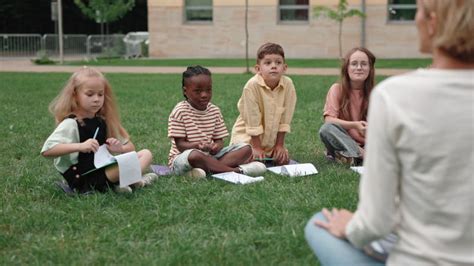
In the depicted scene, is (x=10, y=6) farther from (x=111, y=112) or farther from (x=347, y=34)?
(x=111, y=112)

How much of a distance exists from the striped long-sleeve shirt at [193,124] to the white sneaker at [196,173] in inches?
12.2

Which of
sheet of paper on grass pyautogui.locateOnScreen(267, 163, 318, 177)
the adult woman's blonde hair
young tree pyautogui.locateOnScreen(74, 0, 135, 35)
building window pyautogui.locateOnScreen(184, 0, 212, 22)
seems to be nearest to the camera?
the adult woman's blonde hair

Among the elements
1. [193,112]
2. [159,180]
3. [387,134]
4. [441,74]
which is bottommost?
[159,180]

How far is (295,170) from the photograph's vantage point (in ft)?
17.3

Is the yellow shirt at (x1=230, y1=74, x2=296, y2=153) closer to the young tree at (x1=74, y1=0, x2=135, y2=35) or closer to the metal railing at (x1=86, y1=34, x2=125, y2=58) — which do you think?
the metal railing at (x1=86, y1=34, x2=125, y2=58)

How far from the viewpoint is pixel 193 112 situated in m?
5.45

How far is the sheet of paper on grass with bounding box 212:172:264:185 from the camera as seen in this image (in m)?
4.94

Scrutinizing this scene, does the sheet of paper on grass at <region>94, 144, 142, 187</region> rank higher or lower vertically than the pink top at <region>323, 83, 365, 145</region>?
lower

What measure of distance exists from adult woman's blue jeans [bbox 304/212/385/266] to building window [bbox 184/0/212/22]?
25375 mm

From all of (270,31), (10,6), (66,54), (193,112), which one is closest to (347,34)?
(270,31)

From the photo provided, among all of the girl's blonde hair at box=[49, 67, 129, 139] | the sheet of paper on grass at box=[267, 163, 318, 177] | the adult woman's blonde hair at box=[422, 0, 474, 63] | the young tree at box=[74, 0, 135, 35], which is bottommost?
the sheet of paper on grass at box=[267, 163, 318, 177]

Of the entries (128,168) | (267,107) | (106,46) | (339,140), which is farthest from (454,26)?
(106,46)

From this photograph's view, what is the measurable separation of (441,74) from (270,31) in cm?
2465

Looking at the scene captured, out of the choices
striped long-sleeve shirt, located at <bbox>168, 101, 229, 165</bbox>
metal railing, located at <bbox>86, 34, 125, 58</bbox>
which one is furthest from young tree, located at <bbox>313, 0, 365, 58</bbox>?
striped long-sleeve shirt, located at <bbox>168, 101, 229, 165</bbox>
